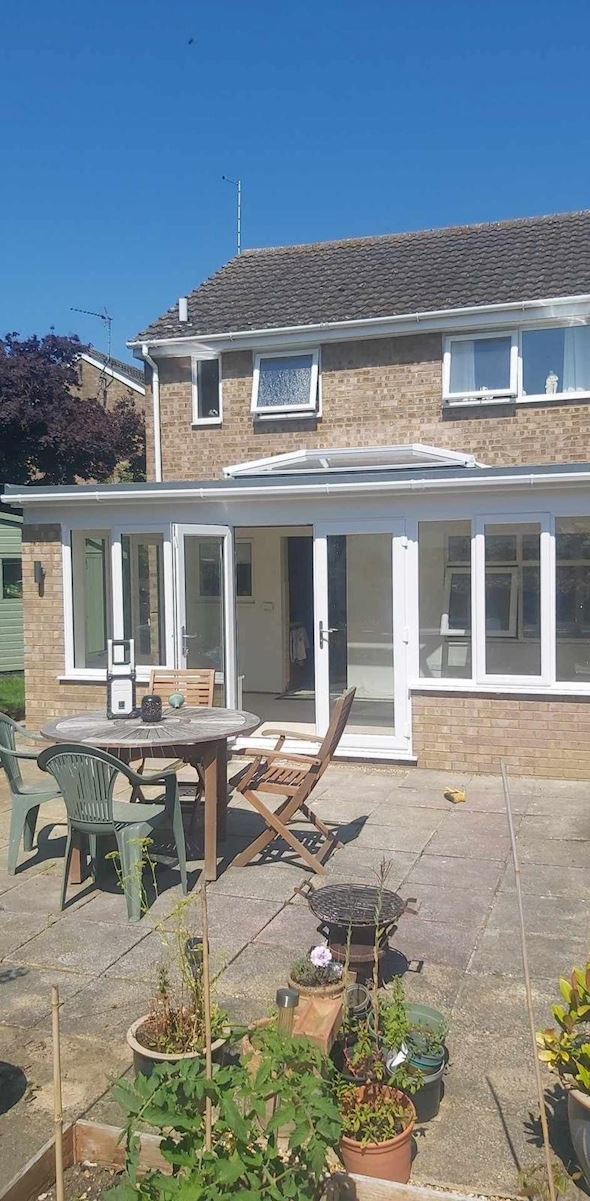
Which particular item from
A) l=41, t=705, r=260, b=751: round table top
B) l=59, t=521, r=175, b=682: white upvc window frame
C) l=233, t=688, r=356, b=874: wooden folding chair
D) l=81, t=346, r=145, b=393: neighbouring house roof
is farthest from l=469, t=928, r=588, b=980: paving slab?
l=81, t=346, r=145, b=393: neighbouring house roof

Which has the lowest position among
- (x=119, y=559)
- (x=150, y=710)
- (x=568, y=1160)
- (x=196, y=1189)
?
(x=568, y=1160)

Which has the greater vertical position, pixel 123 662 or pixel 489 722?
pixel 123 662

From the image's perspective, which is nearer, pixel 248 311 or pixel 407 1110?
pixel 407 1110

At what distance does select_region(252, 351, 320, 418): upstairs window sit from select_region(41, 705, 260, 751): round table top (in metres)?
7.62

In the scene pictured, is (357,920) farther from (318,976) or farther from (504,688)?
(504,688)

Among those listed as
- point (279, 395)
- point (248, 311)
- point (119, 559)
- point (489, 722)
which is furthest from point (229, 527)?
point (248, 311)

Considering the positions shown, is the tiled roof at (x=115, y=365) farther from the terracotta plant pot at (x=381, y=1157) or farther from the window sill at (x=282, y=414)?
the terracotta plant pot at (x=381, y=1157)

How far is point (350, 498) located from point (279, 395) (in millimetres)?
4925

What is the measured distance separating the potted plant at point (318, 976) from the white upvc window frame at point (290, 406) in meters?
10.4

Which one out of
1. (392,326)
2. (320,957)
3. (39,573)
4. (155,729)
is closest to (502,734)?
(155,729)

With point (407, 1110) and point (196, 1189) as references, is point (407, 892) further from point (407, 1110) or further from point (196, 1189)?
point (196, 1189)

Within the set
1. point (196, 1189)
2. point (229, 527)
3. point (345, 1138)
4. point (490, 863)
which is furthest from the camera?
point (229, 527)

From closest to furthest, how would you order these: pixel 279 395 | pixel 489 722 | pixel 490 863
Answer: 1. pixel 490 863
2. pixel 489 722
3. pixel 279 395

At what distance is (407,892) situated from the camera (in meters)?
5.86
